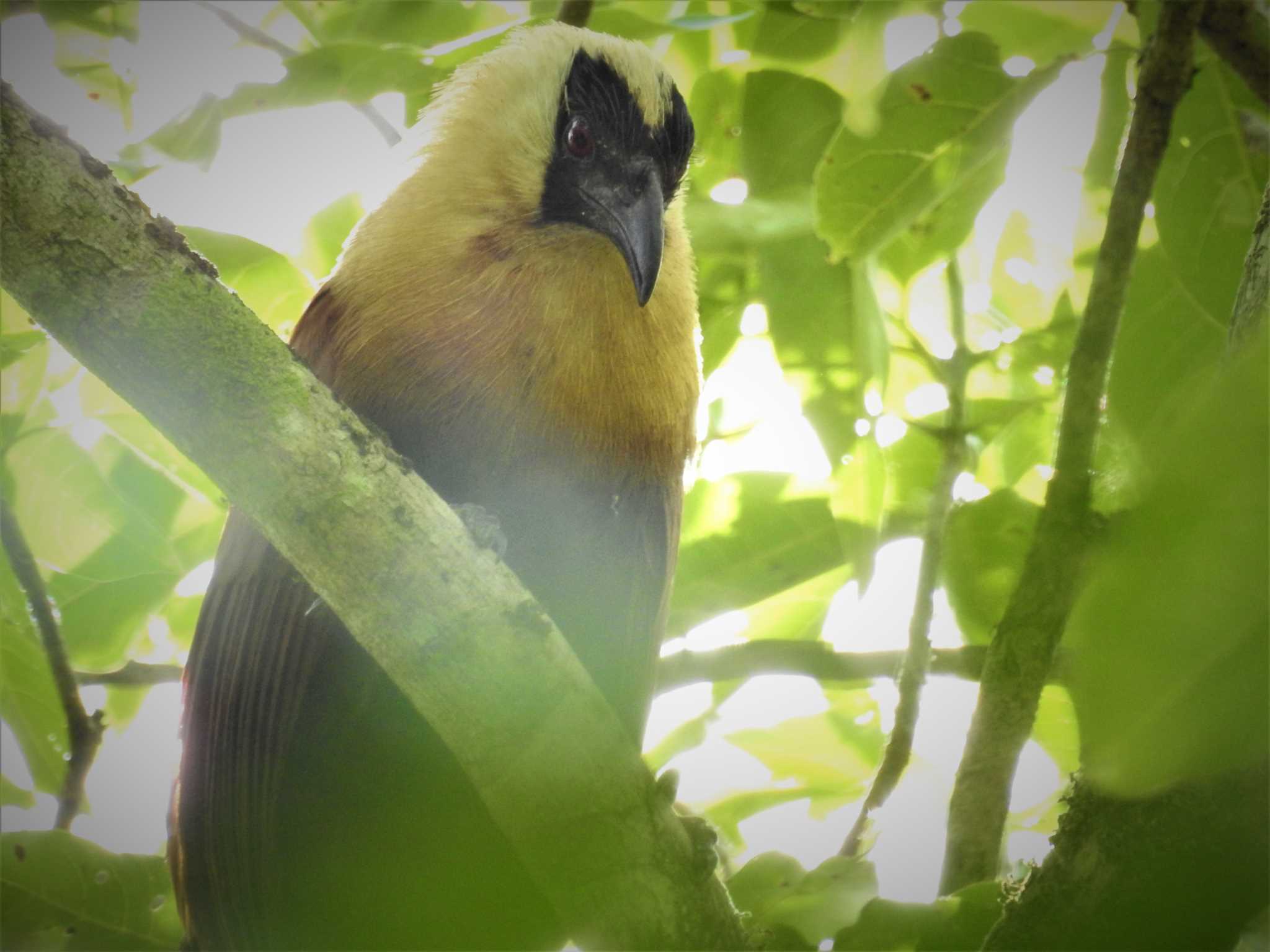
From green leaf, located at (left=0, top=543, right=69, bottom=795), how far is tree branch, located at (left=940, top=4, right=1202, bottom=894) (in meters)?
2.26

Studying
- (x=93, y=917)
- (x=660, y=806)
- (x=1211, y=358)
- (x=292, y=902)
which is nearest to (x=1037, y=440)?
(x=1211, y=358)

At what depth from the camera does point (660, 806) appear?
209cm

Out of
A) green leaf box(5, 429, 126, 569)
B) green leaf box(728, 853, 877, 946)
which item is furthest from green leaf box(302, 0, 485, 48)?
green leaf box(728, 853, 877, 946)

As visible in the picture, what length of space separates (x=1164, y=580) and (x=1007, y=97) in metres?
2.59

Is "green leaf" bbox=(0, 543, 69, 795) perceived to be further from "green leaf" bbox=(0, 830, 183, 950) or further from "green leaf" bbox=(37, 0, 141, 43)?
"green leaf" bbox=(37, 0, 141, 43)

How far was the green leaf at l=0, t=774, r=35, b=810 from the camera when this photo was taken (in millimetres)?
2975

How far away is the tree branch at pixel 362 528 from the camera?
5.78ft

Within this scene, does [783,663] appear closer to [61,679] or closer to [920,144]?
[920,144]

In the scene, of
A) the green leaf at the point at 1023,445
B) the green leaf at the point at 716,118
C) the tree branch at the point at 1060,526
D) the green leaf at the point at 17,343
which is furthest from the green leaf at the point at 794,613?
the green leaf at the point at 17,343

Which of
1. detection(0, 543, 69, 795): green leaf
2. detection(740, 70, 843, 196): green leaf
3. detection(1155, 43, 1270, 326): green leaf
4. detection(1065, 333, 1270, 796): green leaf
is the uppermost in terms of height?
detection(740, 70, 843, 196): green leaf

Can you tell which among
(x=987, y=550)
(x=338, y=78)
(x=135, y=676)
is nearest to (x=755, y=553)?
(x=987, y=550)

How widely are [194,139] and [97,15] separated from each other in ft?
1.99

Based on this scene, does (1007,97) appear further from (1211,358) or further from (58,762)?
(58,762)

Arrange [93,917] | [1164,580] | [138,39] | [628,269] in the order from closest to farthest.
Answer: [1164,580]
[93,917]
[628,269]
[138,39]
